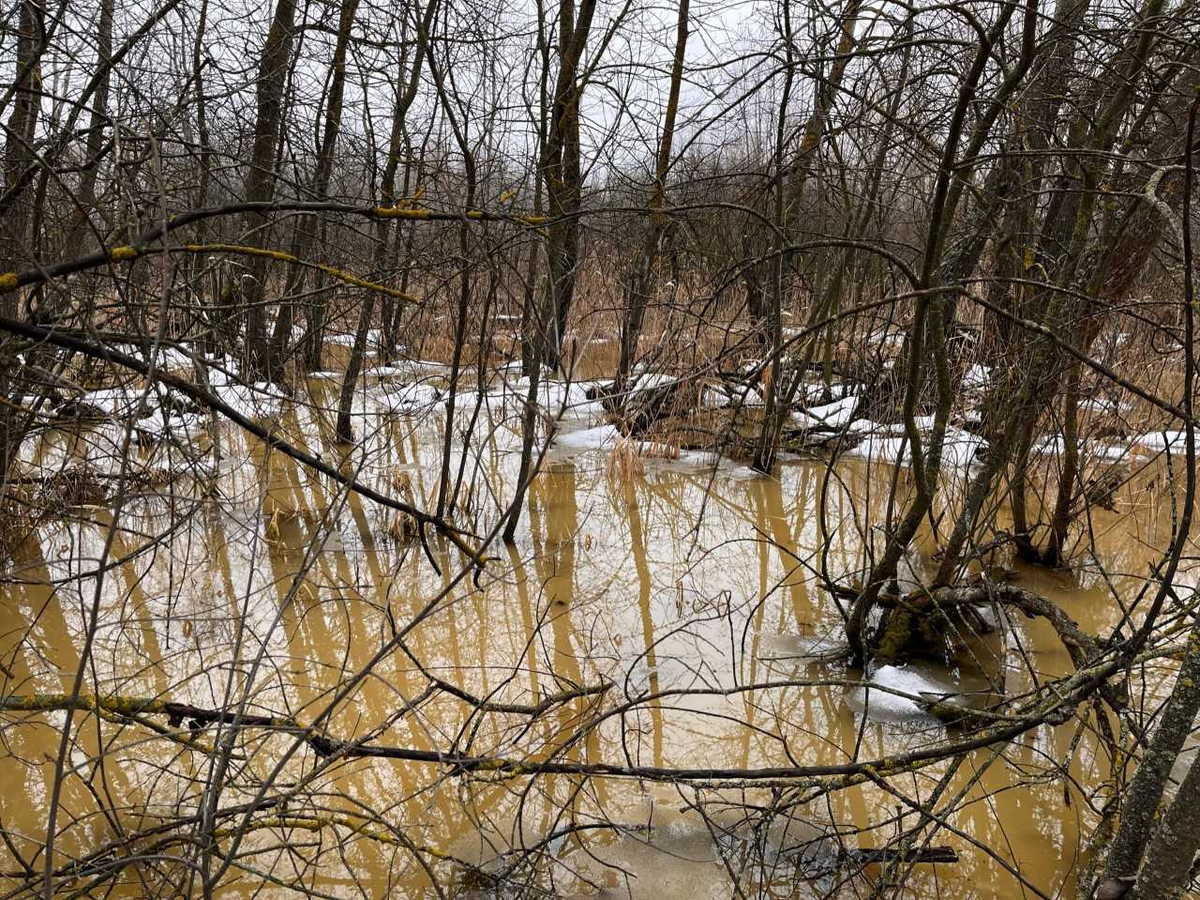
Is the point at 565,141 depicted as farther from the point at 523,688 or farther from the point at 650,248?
the point at 523,688

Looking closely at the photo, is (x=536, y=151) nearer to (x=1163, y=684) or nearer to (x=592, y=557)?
(x=592, y=557)

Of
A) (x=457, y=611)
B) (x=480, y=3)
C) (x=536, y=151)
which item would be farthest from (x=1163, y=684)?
(x=480, y=3)

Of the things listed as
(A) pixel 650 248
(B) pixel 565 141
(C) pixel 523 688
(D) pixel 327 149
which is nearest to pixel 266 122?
(D) pixel 327 149

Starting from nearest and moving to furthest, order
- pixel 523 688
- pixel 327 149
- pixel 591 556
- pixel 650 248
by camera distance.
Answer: pixel 523 688
pixel 591 556
pixel 327 149
pixel 650 248

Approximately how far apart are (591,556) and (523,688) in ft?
4.78

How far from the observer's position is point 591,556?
490cm

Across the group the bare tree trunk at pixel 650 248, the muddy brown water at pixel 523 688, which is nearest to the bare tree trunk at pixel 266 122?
the muddy brown water at pixel 523 688

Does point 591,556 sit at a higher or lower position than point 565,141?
lower

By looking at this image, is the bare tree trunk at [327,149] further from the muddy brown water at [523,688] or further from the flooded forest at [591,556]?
the muddy brown water at [523,688]

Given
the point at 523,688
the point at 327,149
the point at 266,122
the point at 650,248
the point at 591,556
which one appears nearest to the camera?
the point at 523,688

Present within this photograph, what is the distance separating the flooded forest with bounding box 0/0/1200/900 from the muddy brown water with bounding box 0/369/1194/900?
2cm

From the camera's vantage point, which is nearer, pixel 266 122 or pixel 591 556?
pixel 591 556

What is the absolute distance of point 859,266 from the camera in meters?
8.21

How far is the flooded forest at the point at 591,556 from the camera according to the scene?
71.5 inches
